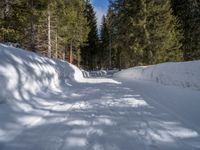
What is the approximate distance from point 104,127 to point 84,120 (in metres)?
0.71

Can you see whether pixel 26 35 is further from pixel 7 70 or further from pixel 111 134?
pixel 111 134

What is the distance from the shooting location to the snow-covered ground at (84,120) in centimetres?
423

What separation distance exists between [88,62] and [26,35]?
40416mm

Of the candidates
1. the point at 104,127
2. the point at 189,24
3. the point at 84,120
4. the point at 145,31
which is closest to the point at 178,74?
the point at 84,120

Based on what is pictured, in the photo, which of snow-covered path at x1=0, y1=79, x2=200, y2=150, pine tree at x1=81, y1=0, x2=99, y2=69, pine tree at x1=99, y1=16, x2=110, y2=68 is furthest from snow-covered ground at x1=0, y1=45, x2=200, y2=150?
pine tree at x1=99, y1=16, x2=110, y2=68

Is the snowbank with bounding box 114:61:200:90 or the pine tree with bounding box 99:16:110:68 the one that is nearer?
the snowbank with bounding box 114:61:200:90

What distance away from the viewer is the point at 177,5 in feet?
119

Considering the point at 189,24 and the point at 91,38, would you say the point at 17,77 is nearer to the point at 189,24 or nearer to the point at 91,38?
the point at 189,24

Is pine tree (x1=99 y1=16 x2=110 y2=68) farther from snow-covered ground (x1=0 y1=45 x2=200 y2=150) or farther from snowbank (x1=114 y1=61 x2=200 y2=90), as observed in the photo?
snow-covered ground (x1=0 y1=45 x2=200 y2=150)

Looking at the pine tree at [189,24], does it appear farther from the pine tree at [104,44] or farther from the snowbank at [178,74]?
the pine tree at [104,44]

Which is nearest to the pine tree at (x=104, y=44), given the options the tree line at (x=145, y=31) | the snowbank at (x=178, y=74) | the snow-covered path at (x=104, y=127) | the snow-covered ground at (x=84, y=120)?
the tree line at (x=145, y=31)

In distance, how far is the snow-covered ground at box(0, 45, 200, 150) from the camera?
4.23m

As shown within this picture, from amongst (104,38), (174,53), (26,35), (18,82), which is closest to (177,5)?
(174,53)

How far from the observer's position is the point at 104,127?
516 centimetres
